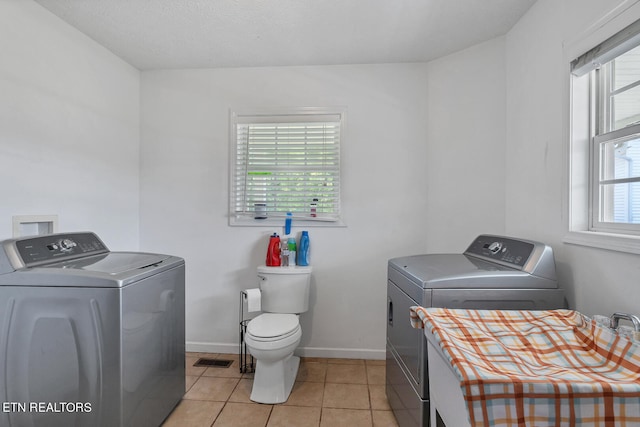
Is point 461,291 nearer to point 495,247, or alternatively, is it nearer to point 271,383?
point 495,247

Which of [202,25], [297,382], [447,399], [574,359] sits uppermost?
[202,25]

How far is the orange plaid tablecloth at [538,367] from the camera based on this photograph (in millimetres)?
735

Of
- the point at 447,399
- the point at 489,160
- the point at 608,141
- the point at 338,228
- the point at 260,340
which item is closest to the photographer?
the point at 447,399

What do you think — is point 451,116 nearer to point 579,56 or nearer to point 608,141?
point 579,56

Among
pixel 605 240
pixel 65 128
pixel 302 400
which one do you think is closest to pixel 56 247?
pixel 65 128

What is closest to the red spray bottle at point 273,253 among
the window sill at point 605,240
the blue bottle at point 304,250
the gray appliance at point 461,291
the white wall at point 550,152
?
the blue bottle at point 304,250

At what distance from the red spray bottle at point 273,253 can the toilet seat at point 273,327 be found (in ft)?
1.30

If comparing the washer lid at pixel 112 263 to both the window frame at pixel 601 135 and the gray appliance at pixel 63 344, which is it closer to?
the gray appliance at pixel 63 344

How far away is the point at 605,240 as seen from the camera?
1291 millimetres

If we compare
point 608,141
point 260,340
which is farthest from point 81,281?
point 608,141

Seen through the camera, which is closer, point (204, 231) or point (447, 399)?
point (447, 399)

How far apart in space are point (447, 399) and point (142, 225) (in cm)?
261

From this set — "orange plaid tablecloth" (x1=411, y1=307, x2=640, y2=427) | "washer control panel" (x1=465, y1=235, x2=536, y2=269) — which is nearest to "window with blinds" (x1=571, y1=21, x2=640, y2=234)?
"washer control panel" (x1=465, y1=235, x2=536, y2=269)

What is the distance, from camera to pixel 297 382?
215cm
